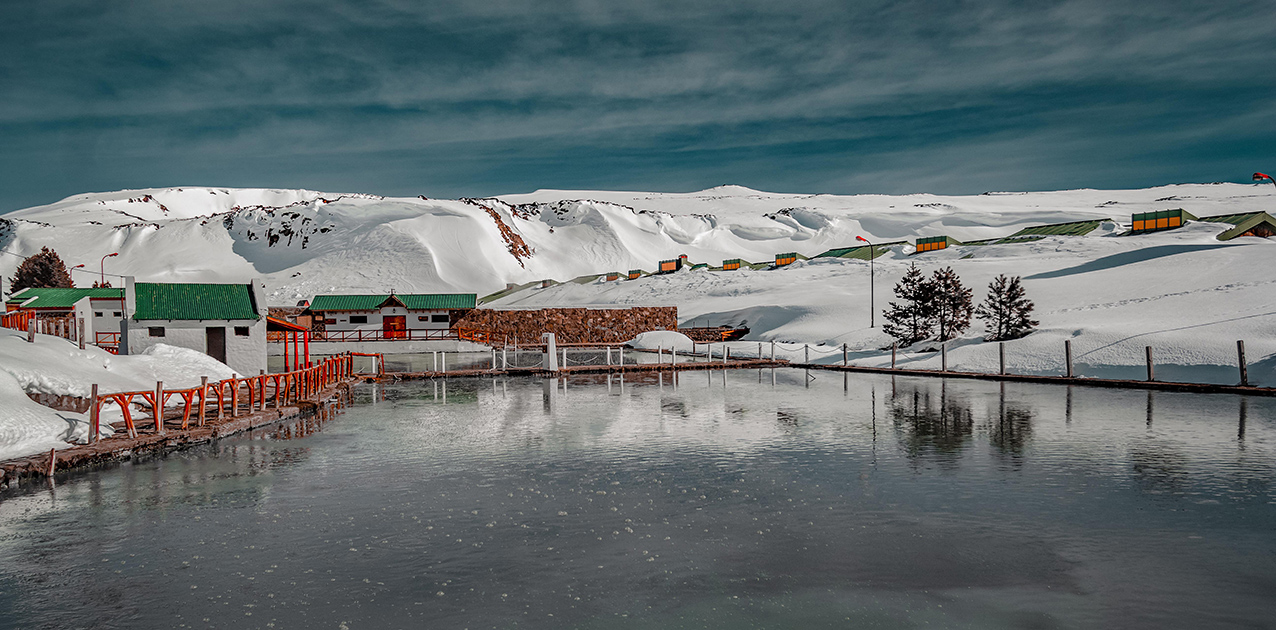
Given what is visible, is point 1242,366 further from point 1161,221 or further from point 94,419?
point 1161,221

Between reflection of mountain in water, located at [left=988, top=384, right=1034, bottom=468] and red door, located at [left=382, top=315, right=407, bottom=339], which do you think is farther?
red door, located at [left=382, top=315, right=407, bottom=339]

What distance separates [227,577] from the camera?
10.2 m

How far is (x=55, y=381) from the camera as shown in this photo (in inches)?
799

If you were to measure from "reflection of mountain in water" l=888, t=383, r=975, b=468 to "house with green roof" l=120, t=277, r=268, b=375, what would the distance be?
1040 inches

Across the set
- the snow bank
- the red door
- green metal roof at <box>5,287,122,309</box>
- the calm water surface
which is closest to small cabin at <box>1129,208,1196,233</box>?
the snow bank

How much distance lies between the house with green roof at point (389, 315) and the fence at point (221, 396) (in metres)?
28.3

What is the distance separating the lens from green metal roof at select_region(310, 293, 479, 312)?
71375 mm

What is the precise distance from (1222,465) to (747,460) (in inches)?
353

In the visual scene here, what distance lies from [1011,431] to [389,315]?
60865mm

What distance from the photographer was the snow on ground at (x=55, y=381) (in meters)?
17.6

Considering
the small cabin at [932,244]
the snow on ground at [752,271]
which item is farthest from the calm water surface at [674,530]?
the small cabin at [932,244]

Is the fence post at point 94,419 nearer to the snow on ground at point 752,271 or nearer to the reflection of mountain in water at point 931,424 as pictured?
the snow on ground at point 752,271

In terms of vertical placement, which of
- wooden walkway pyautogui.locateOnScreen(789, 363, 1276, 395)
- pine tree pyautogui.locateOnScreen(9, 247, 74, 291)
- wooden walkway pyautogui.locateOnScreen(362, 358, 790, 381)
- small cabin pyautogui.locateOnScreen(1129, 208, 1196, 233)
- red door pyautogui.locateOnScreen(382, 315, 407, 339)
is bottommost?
wooden walkway pyautogui.locateOnScreen(362, 358, 790, 381)

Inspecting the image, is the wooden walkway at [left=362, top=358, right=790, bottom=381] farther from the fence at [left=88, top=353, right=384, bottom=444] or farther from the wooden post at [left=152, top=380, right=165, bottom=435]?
the wooden post at [left=152, top=380, right=165, bottom=435]
